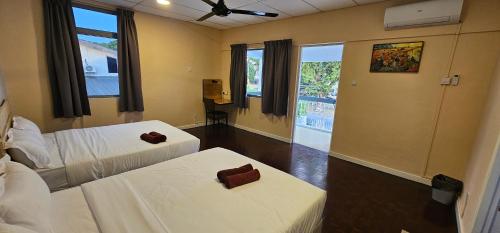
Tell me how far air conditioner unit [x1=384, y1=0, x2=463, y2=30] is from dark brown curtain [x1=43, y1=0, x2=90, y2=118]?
4.72 meters

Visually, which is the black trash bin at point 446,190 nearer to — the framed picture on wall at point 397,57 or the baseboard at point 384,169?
the baseboard at point 384,169

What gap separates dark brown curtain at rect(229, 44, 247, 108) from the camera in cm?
495

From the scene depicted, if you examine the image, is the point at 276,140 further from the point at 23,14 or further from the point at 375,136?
the point at 23,14

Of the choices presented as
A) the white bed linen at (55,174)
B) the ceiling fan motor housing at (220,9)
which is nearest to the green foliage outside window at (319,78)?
the ceiling fan motor housing at (220,9)

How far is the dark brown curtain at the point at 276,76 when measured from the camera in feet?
13.7

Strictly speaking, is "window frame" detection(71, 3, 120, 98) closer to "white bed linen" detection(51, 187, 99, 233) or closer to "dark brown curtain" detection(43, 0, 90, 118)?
"dark brown curtain" detection(43, 0, 90, 118)

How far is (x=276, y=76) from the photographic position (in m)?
4.34

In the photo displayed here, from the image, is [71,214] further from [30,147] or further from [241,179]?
[241,179]

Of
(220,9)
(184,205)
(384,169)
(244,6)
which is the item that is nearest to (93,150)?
(184,205)

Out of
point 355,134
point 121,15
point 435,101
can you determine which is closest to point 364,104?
point 355,134

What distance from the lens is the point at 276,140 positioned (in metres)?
4.61

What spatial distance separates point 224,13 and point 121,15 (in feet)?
7.55

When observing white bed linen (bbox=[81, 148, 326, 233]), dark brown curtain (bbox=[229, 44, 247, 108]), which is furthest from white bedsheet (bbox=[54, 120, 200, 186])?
dark brown curtain (bbox=[229, 44, 247, 108])

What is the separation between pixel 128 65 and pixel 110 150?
7.31ft
